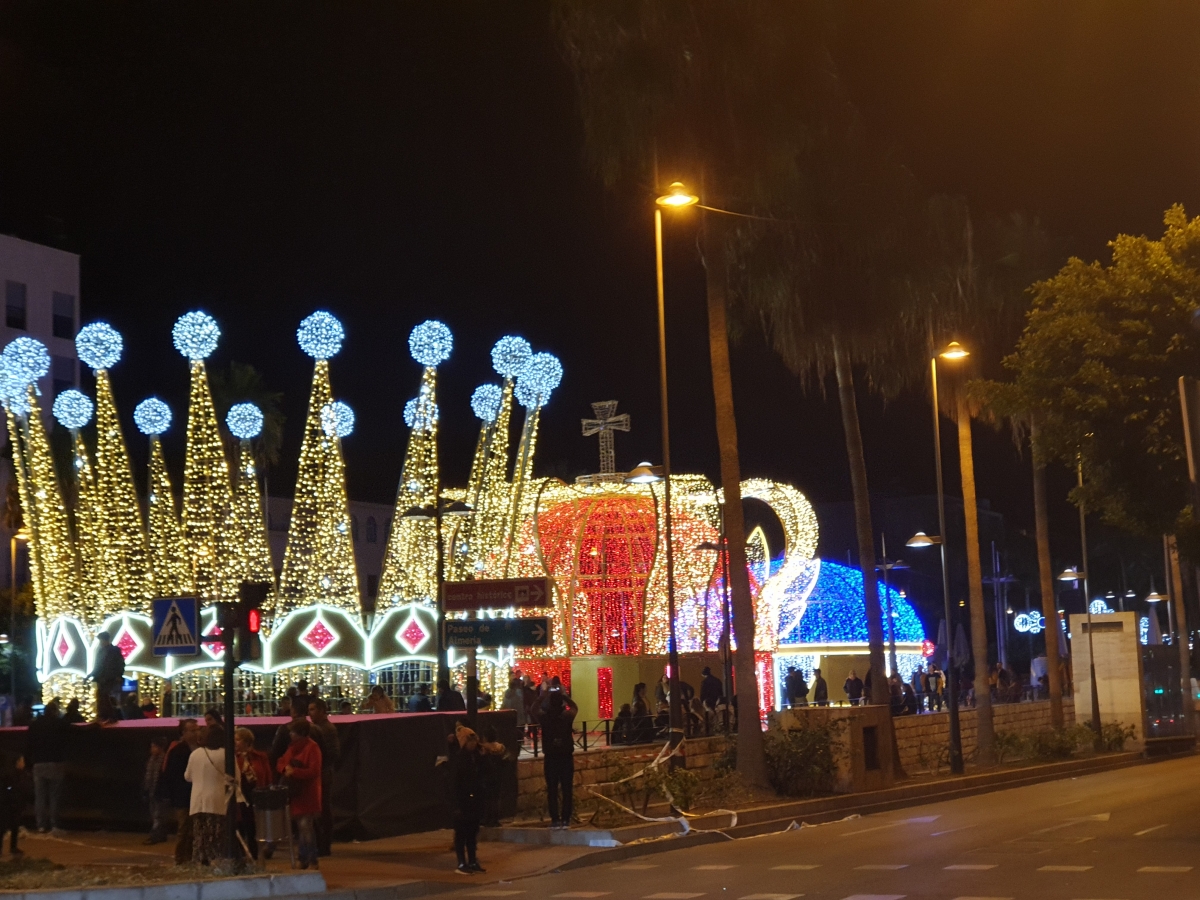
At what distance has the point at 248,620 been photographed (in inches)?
585

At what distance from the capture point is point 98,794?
66.6 feet

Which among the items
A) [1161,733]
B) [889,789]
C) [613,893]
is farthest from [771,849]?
[1161,733]

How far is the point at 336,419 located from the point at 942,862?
21.0 metres

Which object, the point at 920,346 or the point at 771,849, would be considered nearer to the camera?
the point at 771,849

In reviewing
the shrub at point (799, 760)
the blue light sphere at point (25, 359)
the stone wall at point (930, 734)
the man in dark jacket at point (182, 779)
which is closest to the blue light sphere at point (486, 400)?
the blue light sphere at point (25, 359)

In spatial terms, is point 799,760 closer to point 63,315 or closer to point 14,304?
point 14,304

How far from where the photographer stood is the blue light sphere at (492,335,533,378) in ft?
104

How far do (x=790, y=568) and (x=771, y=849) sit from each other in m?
20.7

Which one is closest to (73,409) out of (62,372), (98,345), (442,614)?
(98,345)

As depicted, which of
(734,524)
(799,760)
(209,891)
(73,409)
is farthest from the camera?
(73,409)

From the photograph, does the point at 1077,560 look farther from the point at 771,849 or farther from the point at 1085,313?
the point at 771,849

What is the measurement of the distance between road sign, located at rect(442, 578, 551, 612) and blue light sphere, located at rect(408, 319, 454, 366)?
1159cm

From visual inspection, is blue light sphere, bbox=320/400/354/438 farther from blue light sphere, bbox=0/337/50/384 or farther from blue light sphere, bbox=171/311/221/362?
blue light sphere, bbox=0/337/50/384

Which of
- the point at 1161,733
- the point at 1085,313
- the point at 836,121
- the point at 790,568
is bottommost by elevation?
the point at 1161,733
